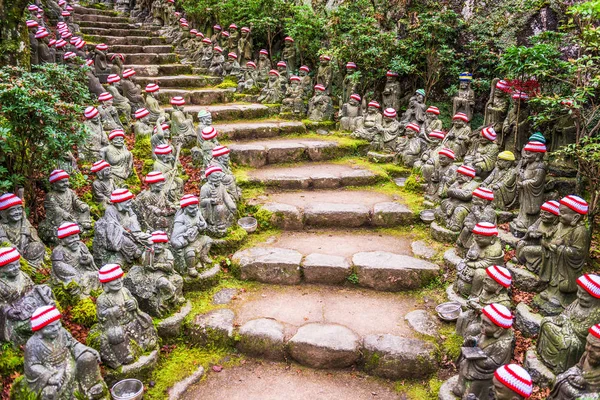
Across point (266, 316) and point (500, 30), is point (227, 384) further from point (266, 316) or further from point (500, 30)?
point (500, 30)

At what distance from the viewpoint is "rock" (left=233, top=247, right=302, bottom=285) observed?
7.53m

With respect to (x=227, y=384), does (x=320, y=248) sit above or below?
above

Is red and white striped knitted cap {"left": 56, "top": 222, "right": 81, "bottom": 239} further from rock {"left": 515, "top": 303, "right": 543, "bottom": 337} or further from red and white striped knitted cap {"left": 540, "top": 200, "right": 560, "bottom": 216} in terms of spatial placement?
red and white striped knitted cap {"left": 540, "top": 200, "right": 560, "bottom": 216}

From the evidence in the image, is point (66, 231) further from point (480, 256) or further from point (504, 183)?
point (504, 183)

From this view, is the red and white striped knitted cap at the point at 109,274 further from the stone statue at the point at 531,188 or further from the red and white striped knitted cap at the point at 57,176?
the stone statue at the point at 531,188

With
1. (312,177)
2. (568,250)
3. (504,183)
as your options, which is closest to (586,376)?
(568,250)

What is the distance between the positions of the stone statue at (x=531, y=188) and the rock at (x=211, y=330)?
15.8 ft

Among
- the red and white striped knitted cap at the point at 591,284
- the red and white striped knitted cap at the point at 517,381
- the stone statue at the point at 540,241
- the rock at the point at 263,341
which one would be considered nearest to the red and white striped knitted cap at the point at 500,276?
the red and white striped knitted cap at the point at 591,284

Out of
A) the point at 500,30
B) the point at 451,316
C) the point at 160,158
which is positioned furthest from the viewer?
the point at 500,30

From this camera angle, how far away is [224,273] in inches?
306

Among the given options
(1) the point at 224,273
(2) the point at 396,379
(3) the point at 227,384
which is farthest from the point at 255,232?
(2) the point at 396,379

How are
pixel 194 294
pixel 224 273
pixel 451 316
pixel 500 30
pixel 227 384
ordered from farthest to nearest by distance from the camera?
pixel 500 30
pixel 224 273
pixel 194 294
pixel 451 316
pixel 227 384

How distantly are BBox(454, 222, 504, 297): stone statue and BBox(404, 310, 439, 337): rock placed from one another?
2.18 feet

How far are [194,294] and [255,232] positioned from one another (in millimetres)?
2018
